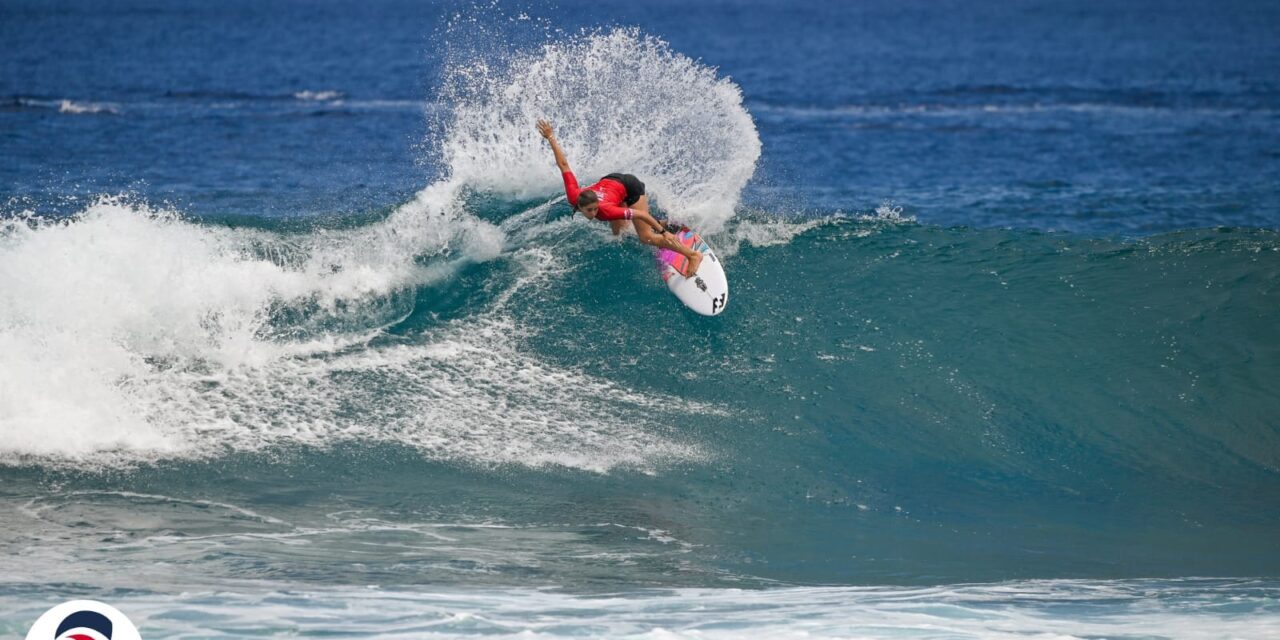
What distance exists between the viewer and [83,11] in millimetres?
73625

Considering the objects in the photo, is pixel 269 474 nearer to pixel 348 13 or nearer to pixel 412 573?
pixel 412 573

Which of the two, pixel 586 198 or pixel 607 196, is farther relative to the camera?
pixel 607 196

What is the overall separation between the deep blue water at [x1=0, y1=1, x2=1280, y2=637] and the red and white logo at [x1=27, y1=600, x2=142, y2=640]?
0.20 meters

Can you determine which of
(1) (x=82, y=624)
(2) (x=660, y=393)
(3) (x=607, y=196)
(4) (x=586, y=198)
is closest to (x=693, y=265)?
(3) (x=607, y=196)

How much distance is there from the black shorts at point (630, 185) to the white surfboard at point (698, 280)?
0.57m

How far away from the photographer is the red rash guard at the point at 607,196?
1036cm

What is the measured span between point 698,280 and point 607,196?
1.14 m

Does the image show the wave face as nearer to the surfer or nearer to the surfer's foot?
the surfer's foot

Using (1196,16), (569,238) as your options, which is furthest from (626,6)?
(569,238)

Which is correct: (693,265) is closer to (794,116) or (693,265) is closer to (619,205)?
(619,205)

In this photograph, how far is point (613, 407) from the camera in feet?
32.5

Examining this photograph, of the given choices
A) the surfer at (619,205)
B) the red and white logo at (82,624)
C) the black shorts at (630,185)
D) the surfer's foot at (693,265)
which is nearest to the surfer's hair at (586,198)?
the surfer at (619,205)

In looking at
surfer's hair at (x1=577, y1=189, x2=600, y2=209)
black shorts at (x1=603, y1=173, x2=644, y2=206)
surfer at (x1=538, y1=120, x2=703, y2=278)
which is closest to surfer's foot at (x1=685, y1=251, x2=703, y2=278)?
surfer at (x1=538, y1=120, x2=703, y2=278)

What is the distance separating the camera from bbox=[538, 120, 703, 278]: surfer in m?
10.4
